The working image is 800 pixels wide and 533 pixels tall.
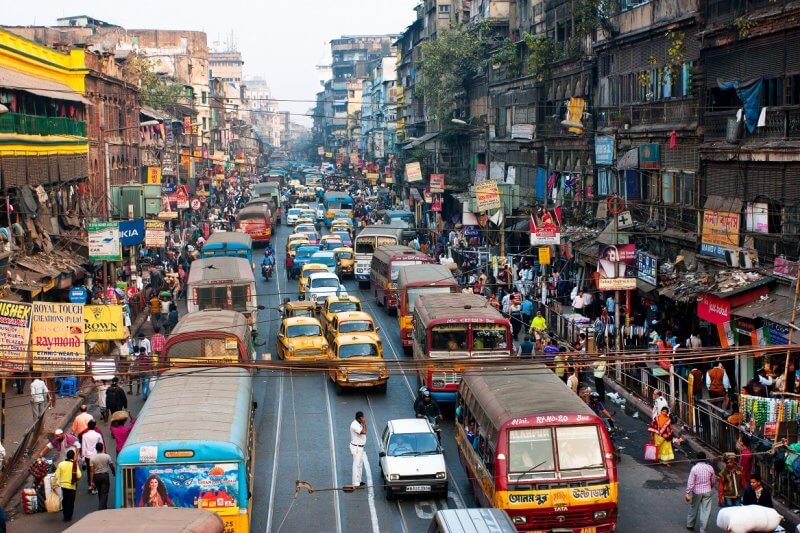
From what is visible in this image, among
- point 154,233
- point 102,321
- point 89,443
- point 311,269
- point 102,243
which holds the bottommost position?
point 89,443

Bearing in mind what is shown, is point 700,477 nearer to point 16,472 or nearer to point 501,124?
point 16,472

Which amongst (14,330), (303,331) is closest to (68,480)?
(14,330)

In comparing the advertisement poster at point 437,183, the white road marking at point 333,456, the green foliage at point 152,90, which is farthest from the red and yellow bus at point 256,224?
the white road marking at point 333,456

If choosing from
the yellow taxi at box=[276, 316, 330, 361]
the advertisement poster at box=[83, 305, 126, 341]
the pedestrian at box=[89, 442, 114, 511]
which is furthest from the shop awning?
the pedestrian at box=[89, 442, 114, 511]

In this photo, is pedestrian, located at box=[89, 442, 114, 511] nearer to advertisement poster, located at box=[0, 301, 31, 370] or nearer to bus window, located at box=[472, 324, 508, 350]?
advertisement poster, located at box=[0, 301, 31, 370]

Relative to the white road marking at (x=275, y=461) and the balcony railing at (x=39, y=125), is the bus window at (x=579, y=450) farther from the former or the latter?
the balcony railing at (x=39, y=125)

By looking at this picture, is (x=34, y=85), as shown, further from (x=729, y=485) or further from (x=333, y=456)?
(x=729, y=485)

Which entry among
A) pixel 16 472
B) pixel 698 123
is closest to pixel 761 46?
pixel 698 123
